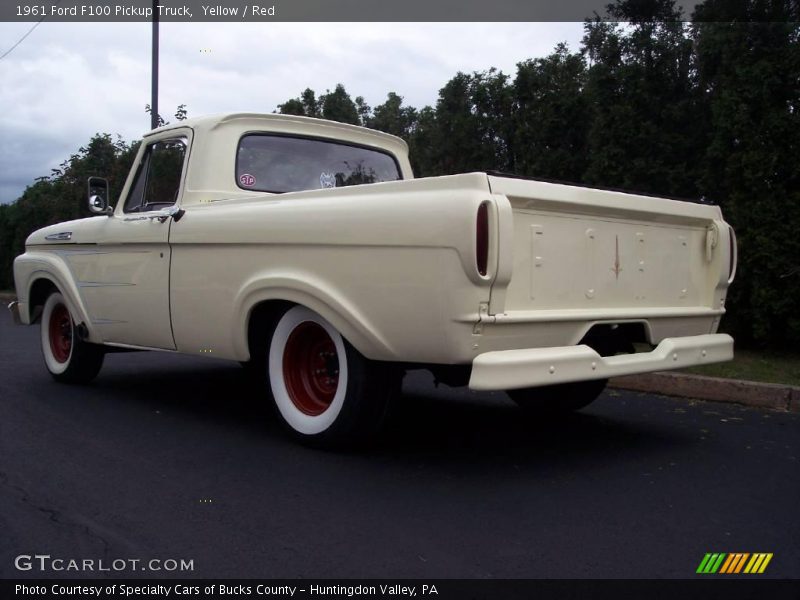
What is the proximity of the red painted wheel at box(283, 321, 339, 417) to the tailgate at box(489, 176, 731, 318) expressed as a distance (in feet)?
3.86

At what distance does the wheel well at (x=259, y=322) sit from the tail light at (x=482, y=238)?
1485mm

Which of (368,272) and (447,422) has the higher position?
(368,272)

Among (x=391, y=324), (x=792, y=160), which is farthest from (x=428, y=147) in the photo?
(x=391, y=324)

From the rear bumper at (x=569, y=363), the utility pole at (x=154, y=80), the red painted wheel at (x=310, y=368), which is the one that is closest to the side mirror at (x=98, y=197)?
the red painted wheel at (x=310, y=368)

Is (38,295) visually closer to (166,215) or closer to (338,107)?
(166,215)

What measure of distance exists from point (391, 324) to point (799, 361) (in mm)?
5118

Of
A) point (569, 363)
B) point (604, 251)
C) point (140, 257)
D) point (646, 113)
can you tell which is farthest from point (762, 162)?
point (140, 257)

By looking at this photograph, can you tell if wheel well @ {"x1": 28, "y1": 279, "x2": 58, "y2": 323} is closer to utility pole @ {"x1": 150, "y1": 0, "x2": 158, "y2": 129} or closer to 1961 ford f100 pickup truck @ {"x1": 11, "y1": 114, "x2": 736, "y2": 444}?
1961 ford f100 pickup truck @ {"x1": 11, "y1": 114, "x2": 736, "y2": 444}

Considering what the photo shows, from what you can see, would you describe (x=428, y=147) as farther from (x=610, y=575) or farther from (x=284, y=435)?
(x=610, y=575)

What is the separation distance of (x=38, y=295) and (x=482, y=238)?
188 inches

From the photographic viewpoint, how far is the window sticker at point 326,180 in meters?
5.66

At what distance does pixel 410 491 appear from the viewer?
3734 mm

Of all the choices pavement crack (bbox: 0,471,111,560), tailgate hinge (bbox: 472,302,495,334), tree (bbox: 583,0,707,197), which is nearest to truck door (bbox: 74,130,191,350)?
pavement crack (bbox: 0,471,111,560)

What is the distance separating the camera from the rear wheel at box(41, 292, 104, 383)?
253 inches
